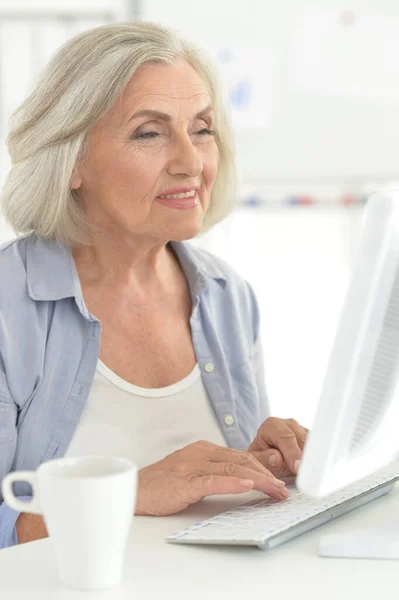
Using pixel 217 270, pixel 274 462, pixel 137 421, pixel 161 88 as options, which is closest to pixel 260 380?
pixel 217 270

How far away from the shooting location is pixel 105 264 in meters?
1.49

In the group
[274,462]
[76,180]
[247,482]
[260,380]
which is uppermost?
[76,180]

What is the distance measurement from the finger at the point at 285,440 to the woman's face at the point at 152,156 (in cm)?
35

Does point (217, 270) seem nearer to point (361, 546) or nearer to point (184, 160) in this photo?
point (184, 160)

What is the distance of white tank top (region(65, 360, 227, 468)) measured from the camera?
4.45 feet

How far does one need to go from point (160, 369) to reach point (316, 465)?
2.46 ft

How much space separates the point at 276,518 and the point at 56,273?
24.0 inches

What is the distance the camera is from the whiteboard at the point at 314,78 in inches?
114

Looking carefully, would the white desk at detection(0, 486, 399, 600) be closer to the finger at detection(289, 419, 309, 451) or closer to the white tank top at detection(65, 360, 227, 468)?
the finger at detection(289, 419, 309, 451)

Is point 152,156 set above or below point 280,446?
above

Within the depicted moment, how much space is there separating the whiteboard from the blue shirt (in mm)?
1501

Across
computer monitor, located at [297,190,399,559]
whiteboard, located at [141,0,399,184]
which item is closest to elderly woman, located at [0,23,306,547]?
computer monitor, located at [297,190,399,559]

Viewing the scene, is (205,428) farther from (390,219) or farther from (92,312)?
(390,219)

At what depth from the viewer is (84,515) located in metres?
0.75
